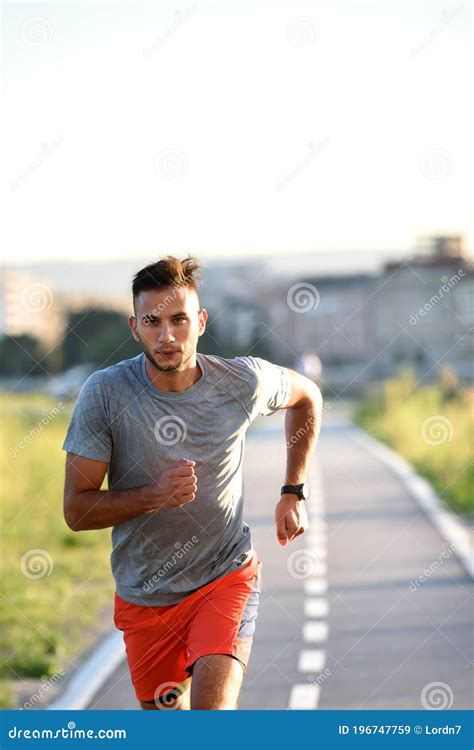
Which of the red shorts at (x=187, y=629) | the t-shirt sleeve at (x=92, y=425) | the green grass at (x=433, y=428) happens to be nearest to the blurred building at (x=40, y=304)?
the t-shirt sleeve at (x=92, y=425)

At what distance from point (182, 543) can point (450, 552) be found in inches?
303

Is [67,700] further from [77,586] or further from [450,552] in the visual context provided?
Result: [450,552]

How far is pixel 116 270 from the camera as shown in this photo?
191ft

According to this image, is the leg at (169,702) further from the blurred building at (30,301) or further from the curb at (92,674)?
the blurred building at (30,301)
